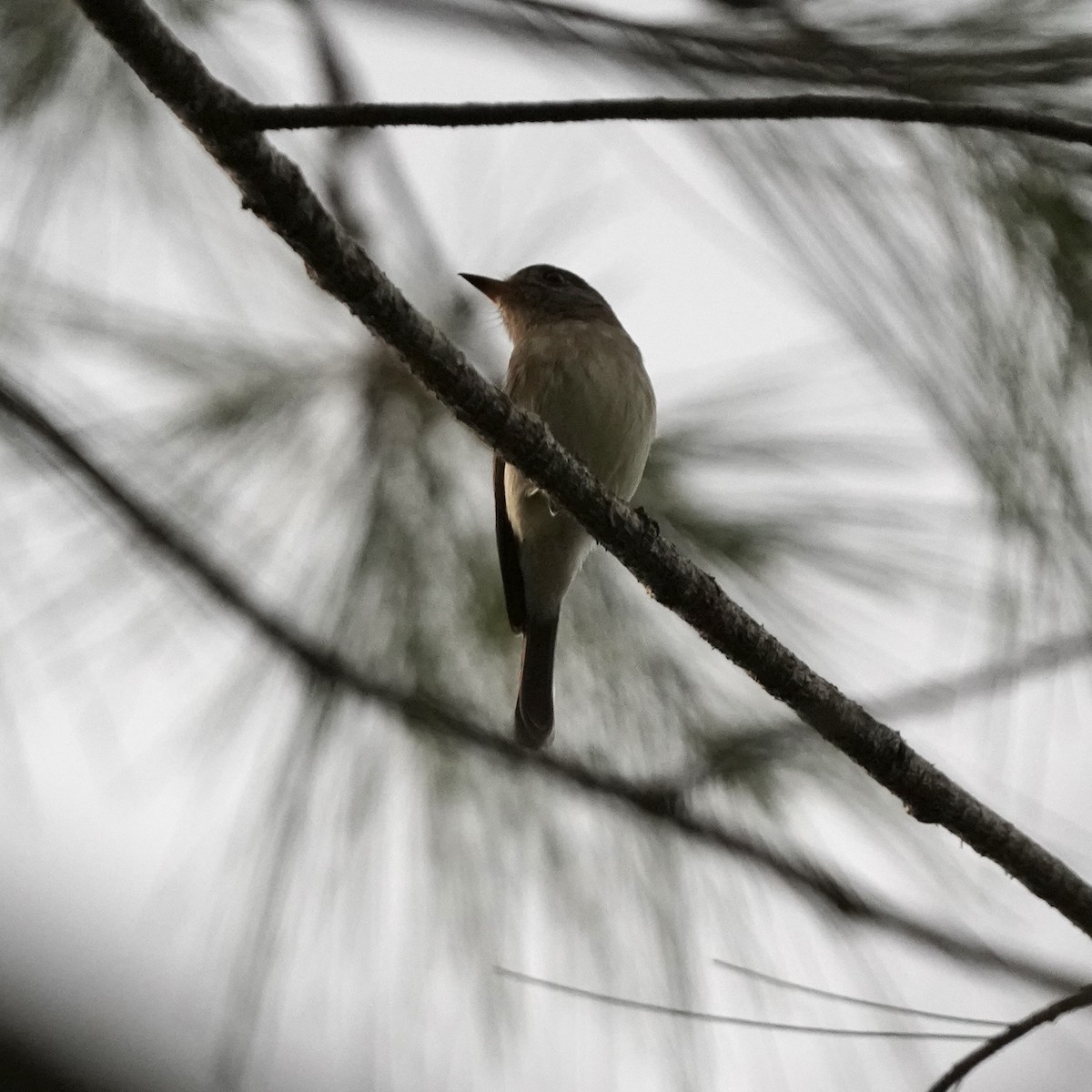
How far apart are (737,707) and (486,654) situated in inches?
20.2

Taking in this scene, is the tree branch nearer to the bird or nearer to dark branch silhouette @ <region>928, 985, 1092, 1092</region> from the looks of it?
dark branch silhouette @ <region>928, 985, 1092, 1092</region>

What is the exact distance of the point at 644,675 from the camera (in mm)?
2609

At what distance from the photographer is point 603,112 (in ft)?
4.17

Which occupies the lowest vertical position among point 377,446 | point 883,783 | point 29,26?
point 883,783

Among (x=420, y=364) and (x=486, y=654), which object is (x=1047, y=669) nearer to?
(x=420, y=364)

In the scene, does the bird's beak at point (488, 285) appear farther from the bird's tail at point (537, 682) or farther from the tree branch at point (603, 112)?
the tree branch at point (603, 112)

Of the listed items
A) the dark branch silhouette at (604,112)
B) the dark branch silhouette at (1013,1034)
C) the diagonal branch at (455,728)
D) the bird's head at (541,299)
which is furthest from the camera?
the bird's head at (541,299)

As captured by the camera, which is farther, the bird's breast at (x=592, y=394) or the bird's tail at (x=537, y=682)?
the bird's breast at (x=592, y=394)

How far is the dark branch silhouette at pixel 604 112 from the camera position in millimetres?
1247

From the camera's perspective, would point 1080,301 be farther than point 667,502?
No

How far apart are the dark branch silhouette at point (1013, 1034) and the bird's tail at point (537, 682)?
1.06 m

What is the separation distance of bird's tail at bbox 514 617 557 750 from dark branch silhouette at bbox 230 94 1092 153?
4.33 feet

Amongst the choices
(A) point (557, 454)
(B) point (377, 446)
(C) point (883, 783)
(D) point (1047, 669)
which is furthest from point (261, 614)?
(D) point (1047, 669)

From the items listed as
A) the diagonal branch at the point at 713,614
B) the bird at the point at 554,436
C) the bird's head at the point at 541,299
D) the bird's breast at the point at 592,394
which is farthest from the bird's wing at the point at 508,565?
the diagonal branch at the point at 713,614
